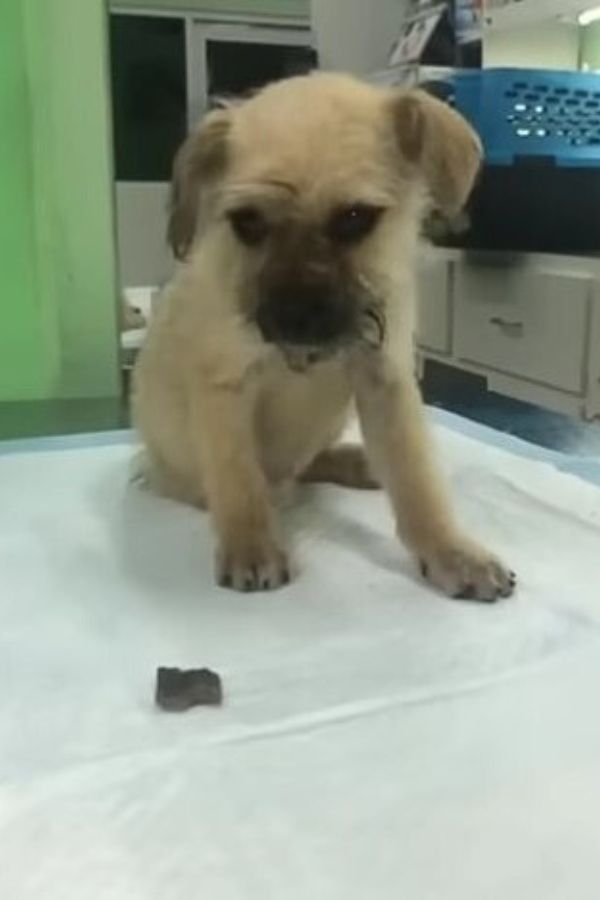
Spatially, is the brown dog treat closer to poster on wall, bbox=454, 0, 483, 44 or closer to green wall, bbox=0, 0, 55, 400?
green wall, bbox=0, 0, 55, 400

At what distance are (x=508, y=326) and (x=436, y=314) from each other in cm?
24

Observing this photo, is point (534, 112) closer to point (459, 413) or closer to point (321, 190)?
point (459, 413)

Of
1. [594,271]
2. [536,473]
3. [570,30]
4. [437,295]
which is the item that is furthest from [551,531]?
[570,30]

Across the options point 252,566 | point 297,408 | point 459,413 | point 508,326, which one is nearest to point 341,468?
point 297,408

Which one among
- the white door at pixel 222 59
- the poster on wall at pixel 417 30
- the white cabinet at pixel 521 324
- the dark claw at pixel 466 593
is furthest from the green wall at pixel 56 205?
the dark claw at pixel 466 593

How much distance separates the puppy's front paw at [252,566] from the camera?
33.2 inches

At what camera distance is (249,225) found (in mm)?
836

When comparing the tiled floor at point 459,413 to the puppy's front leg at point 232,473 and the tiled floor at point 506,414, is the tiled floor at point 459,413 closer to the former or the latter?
the tiled floor at point 506,414

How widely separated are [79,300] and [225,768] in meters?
1.12

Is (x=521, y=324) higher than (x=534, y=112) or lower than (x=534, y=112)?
lower

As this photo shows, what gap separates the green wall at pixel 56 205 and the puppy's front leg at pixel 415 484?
71 cm

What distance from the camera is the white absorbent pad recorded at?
0.49 m

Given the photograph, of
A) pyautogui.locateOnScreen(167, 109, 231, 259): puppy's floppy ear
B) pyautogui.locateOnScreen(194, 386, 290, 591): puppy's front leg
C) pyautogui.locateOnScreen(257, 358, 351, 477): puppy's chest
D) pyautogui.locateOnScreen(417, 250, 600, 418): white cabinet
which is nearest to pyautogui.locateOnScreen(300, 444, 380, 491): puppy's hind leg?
pyautogui.locateOnScreen(257, 358, 351, 477): puppy's chest

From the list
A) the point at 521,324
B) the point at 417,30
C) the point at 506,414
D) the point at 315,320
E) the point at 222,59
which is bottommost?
the point at 506,414
